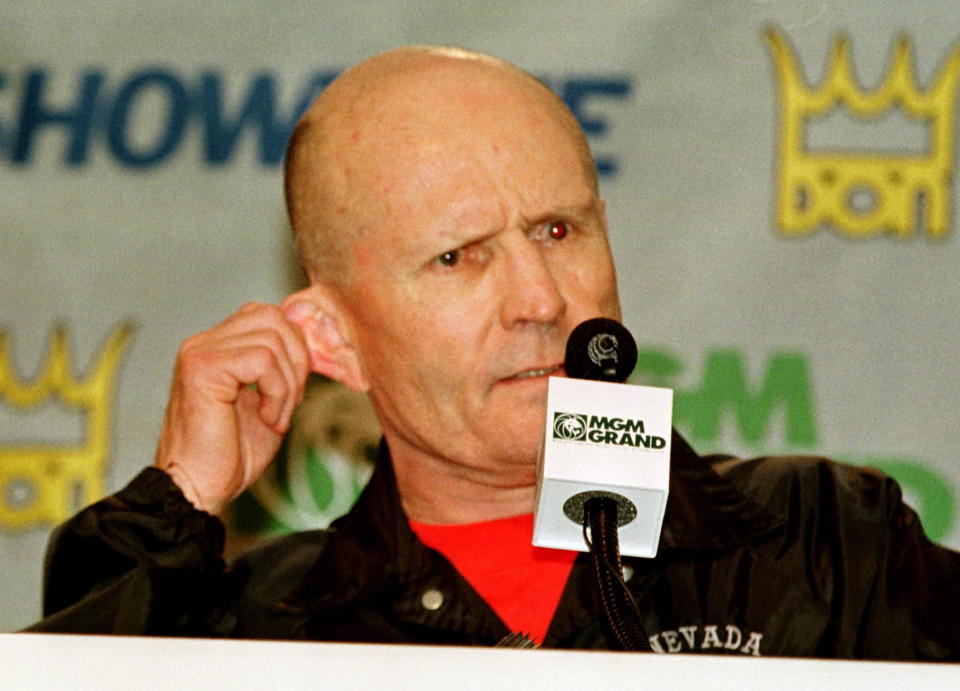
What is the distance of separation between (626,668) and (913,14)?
2007mm

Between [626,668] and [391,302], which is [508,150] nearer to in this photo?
[391,302]

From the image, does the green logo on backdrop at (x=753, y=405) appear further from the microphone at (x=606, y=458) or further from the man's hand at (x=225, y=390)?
the microphone at (x=606, y=458)

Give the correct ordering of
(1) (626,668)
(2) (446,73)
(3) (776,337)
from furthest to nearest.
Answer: (3) (776,337), (2) (446,73), (1) (626,668)

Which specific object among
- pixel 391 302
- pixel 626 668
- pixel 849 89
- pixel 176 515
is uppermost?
pixel 849 89

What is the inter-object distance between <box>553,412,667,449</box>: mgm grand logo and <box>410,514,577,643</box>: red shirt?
0.69 metres

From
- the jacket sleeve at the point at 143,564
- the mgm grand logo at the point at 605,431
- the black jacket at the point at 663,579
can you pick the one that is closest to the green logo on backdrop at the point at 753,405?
the black jacket at the point at 663,579

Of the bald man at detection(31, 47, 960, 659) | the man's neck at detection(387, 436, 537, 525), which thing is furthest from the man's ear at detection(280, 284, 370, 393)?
the man's neck at detection(387, 436, 537, 525)

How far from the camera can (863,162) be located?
2.73m

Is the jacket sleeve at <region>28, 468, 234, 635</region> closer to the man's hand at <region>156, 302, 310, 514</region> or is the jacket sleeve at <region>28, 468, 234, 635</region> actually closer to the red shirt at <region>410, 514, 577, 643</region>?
the man's hand at <region>156, 302, 310, 514</region>

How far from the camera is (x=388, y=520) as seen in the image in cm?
210

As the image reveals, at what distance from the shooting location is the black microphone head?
1359 mm

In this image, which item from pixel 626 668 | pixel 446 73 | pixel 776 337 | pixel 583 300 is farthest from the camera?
pixel 776 337

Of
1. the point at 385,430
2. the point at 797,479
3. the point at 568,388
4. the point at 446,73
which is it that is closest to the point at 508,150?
the point at 446,73

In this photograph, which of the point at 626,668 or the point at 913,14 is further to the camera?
the point at 913,14
